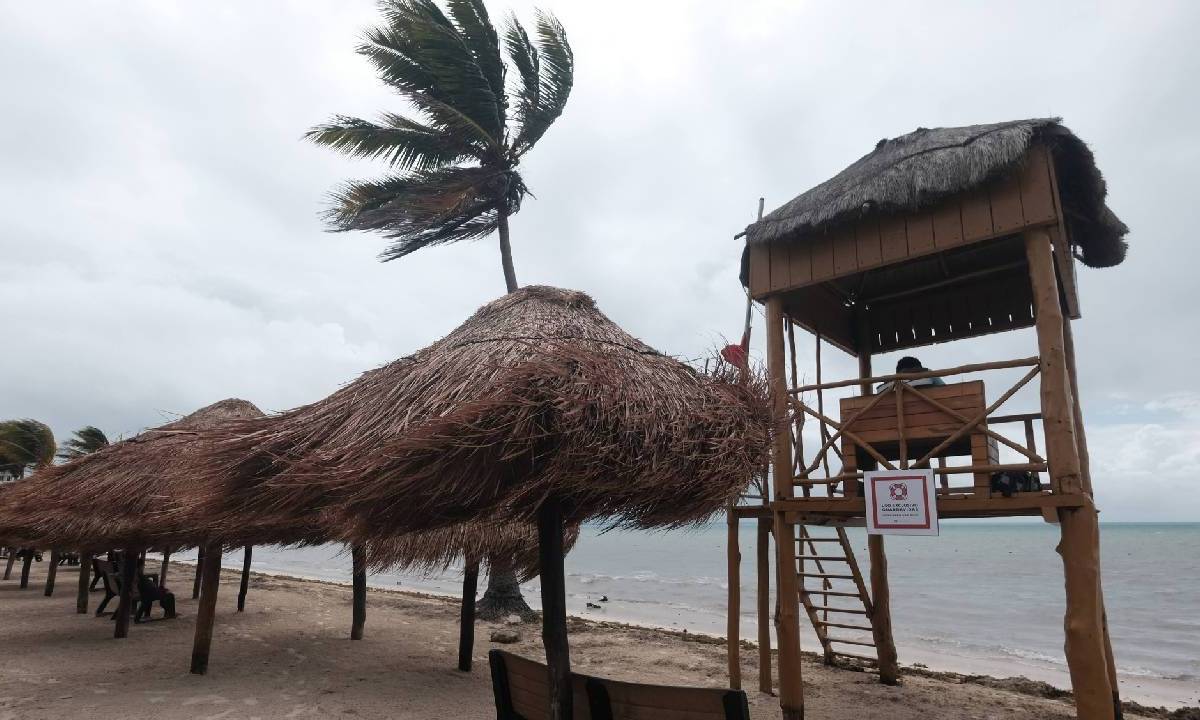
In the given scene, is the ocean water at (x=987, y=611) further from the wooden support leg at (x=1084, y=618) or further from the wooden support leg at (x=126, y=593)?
the wooden support leg at (x=1084, y=618)

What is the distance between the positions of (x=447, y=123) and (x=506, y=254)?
2662 millimetres

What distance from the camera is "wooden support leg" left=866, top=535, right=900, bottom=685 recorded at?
8000 mm

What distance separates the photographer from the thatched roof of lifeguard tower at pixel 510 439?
3328 mm

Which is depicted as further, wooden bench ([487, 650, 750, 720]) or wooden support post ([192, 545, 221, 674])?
wooden support post ([192, 545, 221, 674])

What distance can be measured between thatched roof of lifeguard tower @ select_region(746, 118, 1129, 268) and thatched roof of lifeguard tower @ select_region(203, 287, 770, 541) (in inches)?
106

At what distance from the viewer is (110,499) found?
8.10 metres

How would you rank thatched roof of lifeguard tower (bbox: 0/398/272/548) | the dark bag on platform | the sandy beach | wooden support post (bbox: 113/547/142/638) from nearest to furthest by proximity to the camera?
the dark bag on platform, the sandy beach, thatched roof of lifeguard tower (bbox: 0/398/272/548), wooden support post (bbox: 113/547/142/638)

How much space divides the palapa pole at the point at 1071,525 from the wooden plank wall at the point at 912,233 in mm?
340

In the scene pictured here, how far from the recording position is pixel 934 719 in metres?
6.69

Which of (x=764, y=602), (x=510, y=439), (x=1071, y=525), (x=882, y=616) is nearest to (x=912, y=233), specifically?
(x=1071, y=525)

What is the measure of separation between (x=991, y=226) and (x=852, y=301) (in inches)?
111

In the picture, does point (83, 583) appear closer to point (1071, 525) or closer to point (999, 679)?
point (1071, 525)

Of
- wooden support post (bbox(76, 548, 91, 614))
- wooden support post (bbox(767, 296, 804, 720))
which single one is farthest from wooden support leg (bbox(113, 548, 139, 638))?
wooden support post (bbox(767, 296, 804, 720))

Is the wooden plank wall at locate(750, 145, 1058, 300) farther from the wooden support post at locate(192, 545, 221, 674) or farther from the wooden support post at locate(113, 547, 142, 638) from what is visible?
the wooden support post at locate(113, 547, 142, 638)
